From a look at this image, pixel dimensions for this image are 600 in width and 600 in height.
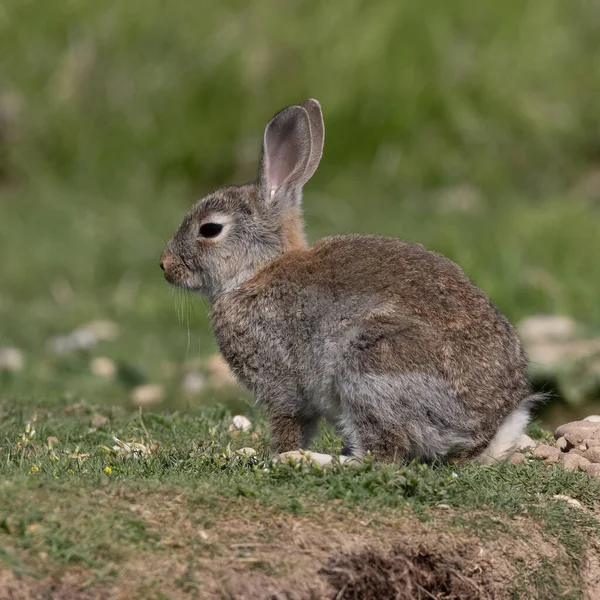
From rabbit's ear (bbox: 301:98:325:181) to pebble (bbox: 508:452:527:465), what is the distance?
190cm

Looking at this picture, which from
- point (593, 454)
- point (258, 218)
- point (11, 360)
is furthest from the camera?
point (11, 360)

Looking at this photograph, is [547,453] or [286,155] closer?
[547,453]

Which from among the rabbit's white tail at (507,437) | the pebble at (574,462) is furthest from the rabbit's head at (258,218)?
the pebble at (574,462)

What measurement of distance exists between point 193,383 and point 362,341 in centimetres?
410

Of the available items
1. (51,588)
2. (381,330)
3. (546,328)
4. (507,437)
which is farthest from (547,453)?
(546,328)

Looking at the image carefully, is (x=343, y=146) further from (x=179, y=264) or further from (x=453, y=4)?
(x=179, y=264)

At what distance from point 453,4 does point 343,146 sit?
9.05 feet

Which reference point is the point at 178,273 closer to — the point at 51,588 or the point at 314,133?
the point at 314,133

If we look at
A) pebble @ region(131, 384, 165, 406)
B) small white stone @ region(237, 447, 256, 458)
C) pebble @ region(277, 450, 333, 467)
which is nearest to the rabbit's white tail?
pebble @ region(277, 450, 333, 467)

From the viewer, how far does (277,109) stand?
15609 millimetres

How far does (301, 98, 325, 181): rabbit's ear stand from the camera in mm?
6746

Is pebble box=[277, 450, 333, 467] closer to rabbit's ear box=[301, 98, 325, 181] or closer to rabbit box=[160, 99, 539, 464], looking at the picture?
rabbit box=[160, 99, 539, 464]

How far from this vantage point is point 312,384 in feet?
19.4

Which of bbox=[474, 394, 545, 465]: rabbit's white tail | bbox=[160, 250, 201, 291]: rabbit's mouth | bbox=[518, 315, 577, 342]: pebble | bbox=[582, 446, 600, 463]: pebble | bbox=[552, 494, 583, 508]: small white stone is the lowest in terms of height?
bbox=[552, 494, 583, 508]: small white stone
